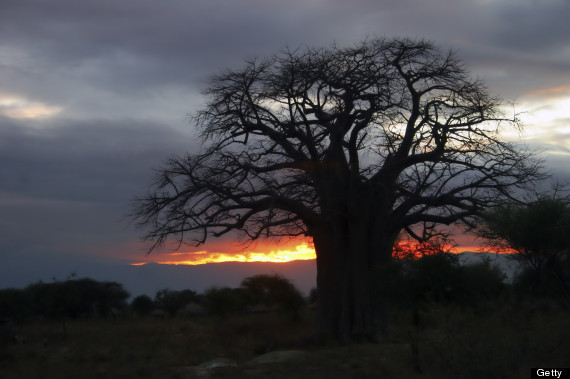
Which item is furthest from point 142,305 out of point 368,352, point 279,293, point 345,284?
point 368,352

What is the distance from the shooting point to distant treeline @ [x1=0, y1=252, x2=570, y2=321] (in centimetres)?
940

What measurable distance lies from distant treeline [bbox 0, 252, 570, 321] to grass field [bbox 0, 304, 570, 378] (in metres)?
0.58

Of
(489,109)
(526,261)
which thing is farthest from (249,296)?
(526,261)

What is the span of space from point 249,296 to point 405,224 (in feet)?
53.7

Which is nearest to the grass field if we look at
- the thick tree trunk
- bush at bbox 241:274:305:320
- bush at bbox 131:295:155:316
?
the thick tree trunk

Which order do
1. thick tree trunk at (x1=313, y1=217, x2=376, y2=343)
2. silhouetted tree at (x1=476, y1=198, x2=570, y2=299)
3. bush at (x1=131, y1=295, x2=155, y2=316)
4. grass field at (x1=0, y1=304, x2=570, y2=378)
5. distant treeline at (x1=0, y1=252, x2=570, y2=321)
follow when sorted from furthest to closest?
1. bush at (x1=131, y1=295, x2=155, y2=316)
2. thick tree trunk at (x1=313, y1=217, x2=376, y2=343)
3. distant treeline at (x1=0, y1=252, x2=570, y2=321)
4. silhouetted tree at (x1=476, y1=198, x2=570, y2=299)
5. grass field at (x1=0, y1=304, x2=570, y2=378)

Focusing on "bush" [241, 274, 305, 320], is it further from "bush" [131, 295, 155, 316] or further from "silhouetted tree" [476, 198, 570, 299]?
"silhouetted tree" [476, 198, 570, 299]

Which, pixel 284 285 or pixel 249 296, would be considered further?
pixel 249 296

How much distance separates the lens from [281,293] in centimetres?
2427

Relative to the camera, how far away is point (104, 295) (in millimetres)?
31438

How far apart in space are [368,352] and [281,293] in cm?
1357

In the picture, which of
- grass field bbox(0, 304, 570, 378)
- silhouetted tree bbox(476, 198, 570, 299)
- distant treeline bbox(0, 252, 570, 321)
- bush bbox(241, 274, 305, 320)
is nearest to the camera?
grass field bbox(0, 304, 570, 378)

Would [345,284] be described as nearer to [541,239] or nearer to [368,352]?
[368,352]

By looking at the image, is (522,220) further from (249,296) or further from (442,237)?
(249,296)
